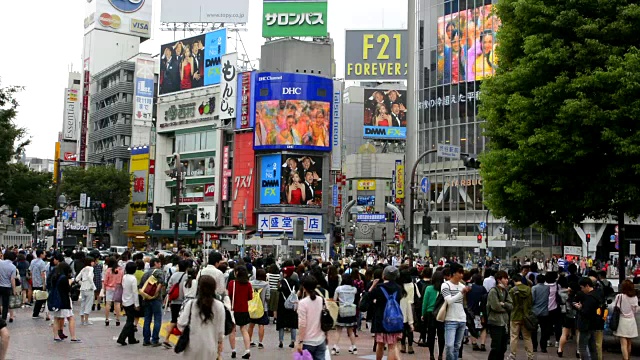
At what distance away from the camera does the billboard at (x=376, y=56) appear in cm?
10581

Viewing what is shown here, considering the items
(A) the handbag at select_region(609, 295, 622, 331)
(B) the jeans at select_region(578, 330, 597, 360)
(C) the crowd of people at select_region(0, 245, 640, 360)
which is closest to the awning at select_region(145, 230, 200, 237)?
(C) the crowd of people at select_region(0, 245, 640, 360)

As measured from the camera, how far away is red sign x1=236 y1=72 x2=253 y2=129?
76.5 m

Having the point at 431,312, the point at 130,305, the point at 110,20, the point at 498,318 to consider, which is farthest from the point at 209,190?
the point at 498,318

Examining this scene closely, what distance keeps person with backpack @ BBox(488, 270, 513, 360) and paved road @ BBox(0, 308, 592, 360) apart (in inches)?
82.0

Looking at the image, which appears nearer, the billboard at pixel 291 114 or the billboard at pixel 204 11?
the billboard at pixel 291 114

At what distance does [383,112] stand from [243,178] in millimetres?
37392

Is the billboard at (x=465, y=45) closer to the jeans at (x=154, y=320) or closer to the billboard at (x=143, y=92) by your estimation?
the billboard at (x=143, y=92)

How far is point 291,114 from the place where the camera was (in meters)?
74.2

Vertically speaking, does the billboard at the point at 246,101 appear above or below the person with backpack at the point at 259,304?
above

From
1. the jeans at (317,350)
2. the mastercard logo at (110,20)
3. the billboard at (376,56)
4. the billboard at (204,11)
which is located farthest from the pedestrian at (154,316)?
the mastercard logo at (110,20)

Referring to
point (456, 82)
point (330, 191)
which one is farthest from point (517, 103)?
point (330, 191)

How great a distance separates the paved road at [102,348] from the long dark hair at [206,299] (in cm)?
583

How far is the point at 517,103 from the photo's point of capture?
1798 centimetres

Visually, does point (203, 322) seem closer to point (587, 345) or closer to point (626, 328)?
point (587, 345)
